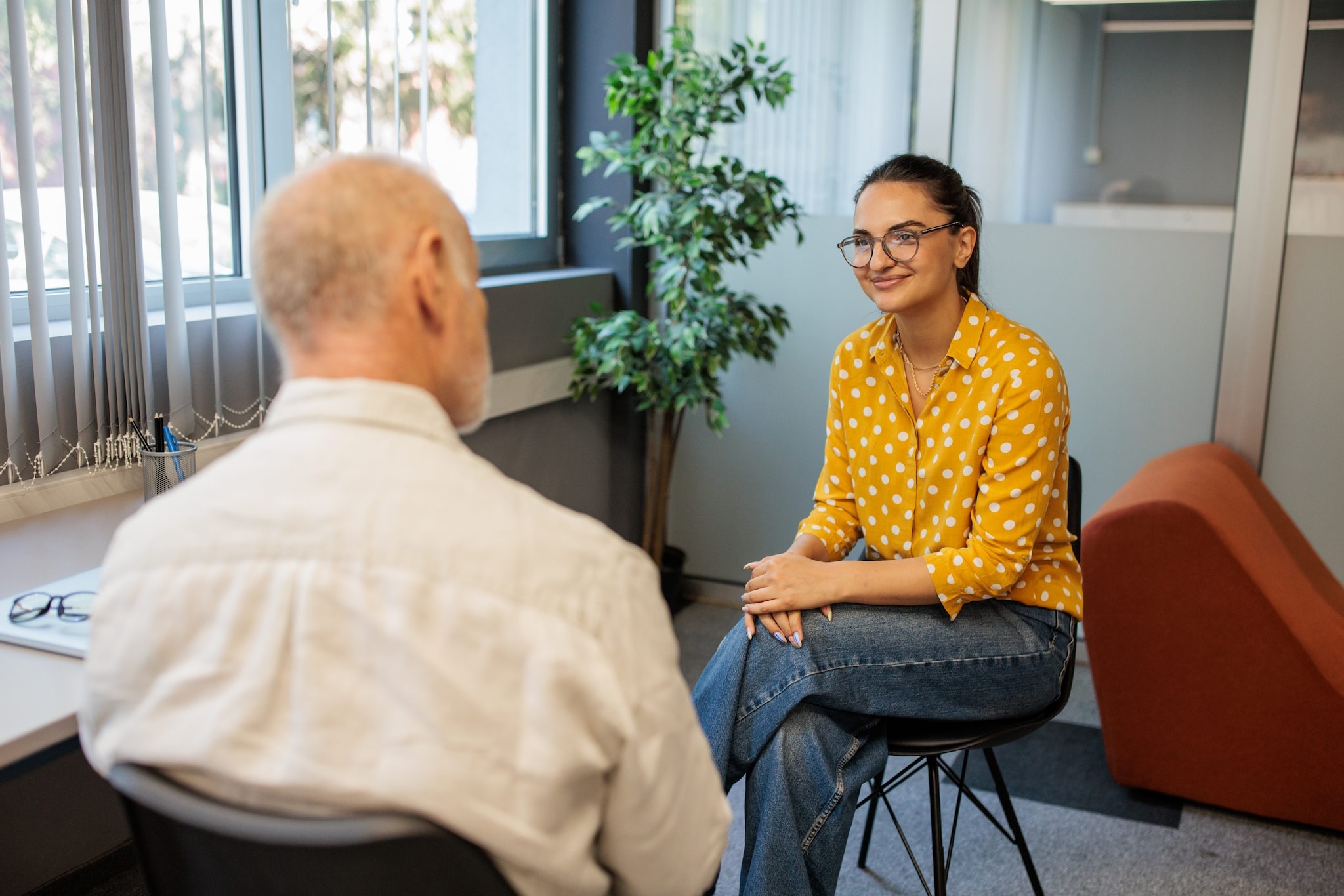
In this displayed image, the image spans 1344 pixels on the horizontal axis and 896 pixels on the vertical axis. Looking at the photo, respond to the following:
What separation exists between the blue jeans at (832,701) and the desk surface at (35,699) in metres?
0.81

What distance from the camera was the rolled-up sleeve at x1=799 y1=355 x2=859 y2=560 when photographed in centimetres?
189

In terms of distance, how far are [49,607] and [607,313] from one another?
2.24 meters

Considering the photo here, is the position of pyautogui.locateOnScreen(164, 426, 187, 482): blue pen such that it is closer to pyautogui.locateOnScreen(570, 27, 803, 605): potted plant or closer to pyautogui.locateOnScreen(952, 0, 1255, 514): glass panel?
pyautogui.locateOnScreen(570, 27, 803, 605): potted plant

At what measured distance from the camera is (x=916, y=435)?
1.77 meters

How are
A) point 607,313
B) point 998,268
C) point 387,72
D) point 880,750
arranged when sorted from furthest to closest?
point 607,313 < point 998,268 < point 387,72 < point 880,750

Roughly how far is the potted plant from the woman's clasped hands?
1325mm

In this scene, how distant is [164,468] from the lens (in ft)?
5.32

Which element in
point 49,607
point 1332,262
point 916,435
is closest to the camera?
point 49,607

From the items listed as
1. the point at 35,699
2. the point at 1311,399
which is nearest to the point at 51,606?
the point at 35,699

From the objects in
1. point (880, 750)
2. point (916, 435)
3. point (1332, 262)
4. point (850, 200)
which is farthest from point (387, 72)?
point (1332, 262)

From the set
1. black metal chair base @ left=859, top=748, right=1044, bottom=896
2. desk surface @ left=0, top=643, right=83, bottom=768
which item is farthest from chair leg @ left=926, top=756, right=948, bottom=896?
desk surface @ left=0, top=643, right=83, bottom=768

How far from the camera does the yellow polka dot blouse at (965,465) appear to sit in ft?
5.38

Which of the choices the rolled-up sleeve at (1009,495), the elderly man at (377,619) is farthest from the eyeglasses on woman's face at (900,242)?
the elderly man at (377,619)

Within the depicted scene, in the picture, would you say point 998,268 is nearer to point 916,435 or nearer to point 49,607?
point 916,435
